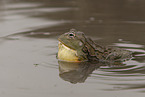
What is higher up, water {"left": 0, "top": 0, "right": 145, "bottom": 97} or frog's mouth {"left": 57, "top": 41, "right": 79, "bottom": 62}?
frog's mouth {"left": 57, "top": 41, "right": 79, "bottom": 62}

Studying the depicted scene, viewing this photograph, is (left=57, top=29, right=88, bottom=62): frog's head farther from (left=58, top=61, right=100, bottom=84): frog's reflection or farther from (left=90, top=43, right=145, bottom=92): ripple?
(left=90, top=43, right=145, bottom=92): ripple

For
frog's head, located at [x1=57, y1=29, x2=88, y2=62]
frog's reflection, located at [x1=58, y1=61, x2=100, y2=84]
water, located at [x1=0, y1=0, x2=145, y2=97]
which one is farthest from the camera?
frog's head, located at [x1=57, y1=29, x2=88, y2=62]

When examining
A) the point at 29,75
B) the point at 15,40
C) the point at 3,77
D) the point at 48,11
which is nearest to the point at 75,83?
the point at 29,75

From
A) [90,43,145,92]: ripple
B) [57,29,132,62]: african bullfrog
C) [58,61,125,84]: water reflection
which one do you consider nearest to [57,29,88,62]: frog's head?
[57,29,132,62]: african bullfrog

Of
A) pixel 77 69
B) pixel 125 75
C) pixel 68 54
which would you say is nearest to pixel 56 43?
pixel 68 54

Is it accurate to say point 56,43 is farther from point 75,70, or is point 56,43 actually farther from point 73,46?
point 75,70
